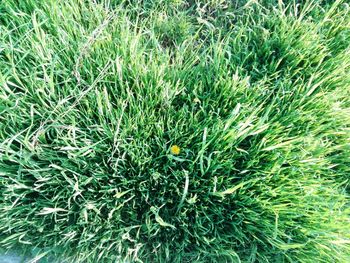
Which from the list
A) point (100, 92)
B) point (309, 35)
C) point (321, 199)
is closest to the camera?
point (321, 199)

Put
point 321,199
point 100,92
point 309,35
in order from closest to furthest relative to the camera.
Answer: point 321,199 < point 100,92 < point 309,35

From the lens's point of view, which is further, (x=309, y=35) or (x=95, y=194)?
(x=309, y=35)

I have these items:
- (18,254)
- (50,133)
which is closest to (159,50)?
(50,133)

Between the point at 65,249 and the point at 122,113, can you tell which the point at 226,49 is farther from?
the point at 65,249

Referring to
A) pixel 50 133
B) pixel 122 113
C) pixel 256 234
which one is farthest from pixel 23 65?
pixel 256 234

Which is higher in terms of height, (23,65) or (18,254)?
(23,65)

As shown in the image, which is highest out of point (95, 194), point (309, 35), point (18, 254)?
point (309, 35)
